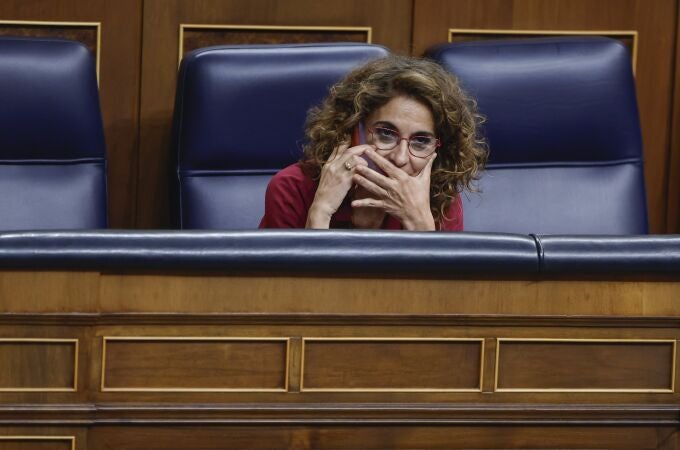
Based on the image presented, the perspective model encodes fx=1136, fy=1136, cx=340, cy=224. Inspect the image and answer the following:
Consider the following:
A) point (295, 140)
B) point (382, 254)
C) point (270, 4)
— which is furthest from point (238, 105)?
point (382, 254)

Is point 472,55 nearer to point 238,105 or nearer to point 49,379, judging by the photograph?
point 238,105

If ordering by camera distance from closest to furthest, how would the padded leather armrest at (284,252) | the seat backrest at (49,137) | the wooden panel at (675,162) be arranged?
1. the padded leather armrest at (284,252)
2. the seat backrest at (49,137)
3. the wooden panel at (675,162)

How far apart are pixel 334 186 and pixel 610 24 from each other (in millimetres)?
593

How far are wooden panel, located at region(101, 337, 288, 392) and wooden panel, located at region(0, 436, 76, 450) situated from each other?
0.14ft

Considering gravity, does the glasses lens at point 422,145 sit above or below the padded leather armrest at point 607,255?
above

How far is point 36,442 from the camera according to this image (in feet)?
2.47

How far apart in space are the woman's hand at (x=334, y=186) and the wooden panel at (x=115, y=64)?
44cm

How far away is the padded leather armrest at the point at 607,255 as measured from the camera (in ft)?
2.59

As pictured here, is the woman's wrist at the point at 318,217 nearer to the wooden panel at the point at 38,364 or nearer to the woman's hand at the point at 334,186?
the woman's hand at the point at 334,186

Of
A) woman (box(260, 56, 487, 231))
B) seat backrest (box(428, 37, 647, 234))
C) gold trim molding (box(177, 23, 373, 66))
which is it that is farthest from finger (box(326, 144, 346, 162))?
gold trim molding (box(177, 23, 373, 66))

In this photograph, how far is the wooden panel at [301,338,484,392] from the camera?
0.78 metres

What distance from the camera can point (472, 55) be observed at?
1.33 metres

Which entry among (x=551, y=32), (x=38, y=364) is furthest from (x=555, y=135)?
(x=38, y=364)

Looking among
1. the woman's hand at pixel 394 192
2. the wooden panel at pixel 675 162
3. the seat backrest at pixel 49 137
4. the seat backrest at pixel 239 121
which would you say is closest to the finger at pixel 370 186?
the woman's hand at pixel 394 192
